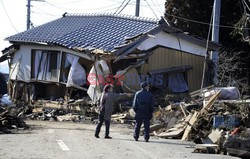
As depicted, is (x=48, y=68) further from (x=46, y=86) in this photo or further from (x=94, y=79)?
(x=94, y=79)

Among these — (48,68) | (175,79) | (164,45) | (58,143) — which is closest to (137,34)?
(164,45)

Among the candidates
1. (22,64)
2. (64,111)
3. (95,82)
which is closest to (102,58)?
(95,82)

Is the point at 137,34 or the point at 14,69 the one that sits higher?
the point at 137,34

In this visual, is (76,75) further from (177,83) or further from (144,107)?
(144,107)

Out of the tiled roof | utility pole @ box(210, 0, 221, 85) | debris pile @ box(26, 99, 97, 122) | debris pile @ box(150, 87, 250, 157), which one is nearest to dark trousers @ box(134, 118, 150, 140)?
debris pile @ box(150, 87, 250, 157)

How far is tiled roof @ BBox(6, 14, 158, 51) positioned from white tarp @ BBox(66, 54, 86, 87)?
989mm

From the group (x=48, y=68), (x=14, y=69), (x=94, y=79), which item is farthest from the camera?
(x=14, y=69)

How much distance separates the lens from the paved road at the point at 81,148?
36.0ft

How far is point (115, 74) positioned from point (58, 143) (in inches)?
411

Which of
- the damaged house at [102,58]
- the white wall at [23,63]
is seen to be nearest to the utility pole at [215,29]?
the damaged house at [102,58]

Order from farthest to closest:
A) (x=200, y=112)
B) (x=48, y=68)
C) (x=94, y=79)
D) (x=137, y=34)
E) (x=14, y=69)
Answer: (x=14, y=69)
(x=48, y=68)
(x=137, y=34)
(x=94, y=79)
(x=200, y=112)

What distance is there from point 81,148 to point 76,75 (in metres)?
12.6

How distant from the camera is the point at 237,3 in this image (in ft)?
99.9

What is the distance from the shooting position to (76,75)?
24547mm
